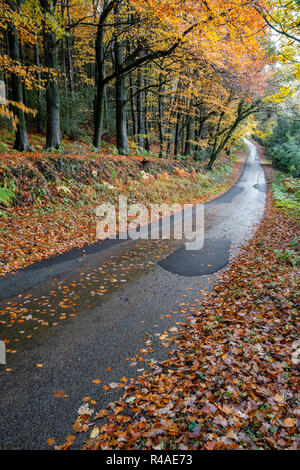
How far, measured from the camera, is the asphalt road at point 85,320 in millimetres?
3154

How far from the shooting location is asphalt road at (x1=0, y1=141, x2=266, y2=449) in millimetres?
3154

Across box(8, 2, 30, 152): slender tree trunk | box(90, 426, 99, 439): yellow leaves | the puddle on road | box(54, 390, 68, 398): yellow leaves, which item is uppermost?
box(8, 2, 30, 152): slender tree trunk

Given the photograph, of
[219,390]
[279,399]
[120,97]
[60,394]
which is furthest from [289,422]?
[120,97]

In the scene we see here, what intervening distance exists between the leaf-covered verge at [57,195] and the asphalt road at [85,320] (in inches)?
33.9

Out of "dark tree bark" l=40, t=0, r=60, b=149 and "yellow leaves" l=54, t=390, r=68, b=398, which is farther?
"dark tree bark" l=40, t=0, r=60, b=149

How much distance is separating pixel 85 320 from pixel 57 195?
21.3 feet

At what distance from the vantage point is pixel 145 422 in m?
2.98

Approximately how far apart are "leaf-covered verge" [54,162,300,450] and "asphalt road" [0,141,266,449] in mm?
277

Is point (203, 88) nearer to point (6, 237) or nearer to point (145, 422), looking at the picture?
point (6, 237)

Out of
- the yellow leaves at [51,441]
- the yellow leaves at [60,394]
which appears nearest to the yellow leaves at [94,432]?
the yellow leaves at [51,441]

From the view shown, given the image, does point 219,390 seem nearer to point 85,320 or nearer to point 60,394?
point 60,394

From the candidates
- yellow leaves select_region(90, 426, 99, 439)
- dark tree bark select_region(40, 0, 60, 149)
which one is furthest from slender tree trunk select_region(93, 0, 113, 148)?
yellow leaves select_region(90, 426, 99, 439)

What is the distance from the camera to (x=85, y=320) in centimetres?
479

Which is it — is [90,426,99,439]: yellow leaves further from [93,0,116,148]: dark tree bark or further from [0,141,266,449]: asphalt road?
[93,0,116,148]: dark tree bark
